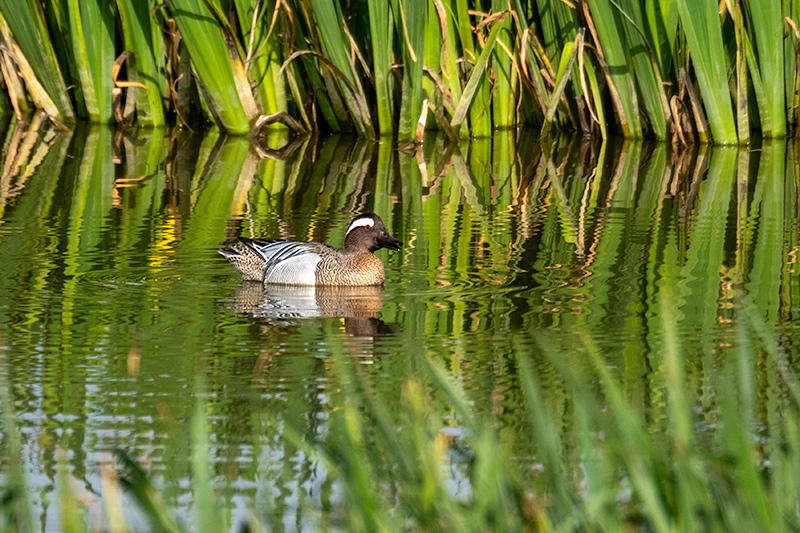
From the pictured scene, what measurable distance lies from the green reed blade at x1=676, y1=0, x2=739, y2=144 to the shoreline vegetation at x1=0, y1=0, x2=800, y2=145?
0.02 meters

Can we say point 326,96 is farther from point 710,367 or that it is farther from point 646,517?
point 646,517

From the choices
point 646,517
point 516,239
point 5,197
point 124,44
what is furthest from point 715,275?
point 124,44

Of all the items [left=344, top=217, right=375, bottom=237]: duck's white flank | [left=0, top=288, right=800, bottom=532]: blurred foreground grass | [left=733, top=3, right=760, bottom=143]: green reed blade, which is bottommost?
[left=0, top=288, right=800, bottom=532]: blurred foreground grass

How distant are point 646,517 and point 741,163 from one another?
8839 mm

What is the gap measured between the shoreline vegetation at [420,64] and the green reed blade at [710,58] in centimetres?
2

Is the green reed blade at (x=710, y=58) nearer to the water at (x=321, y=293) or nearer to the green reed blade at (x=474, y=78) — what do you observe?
the water at (x=321, y=293)

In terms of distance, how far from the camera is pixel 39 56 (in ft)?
41.9

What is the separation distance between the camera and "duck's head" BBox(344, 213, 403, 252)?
6.91m

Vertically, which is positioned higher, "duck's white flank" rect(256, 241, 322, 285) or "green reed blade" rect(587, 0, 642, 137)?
"green reed blade" rect(587, 0, 642, 137)

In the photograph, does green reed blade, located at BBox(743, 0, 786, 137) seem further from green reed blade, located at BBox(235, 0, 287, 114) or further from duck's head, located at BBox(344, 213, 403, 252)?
duck's head, located at BBox(344, 213, 403, 252)

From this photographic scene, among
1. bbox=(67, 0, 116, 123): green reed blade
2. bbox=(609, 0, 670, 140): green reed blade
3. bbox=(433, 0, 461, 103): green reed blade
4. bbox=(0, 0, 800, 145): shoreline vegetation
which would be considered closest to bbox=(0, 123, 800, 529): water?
bbox=(609, 0, 670, 140): green reed blade

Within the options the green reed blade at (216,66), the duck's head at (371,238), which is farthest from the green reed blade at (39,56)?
the duck's head at (371,238)

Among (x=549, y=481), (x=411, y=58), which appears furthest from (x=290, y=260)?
(x=411, y=58)

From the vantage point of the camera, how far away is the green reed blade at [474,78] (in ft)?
37.8
